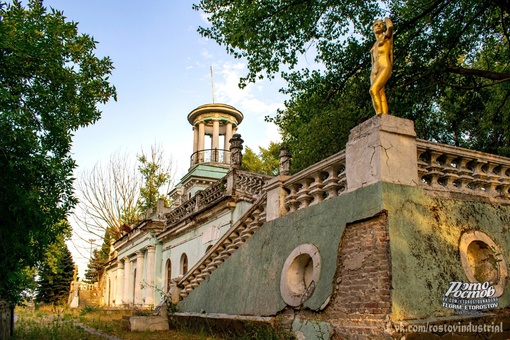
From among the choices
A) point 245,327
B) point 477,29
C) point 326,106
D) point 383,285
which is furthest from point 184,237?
point 383,285

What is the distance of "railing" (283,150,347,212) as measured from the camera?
26.8ft

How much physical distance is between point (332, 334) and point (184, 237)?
14.5 meters

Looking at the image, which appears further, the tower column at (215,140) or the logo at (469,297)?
the tower column at (215,140)

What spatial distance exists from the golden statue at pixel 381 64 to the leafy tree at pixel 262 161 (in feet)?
94.4

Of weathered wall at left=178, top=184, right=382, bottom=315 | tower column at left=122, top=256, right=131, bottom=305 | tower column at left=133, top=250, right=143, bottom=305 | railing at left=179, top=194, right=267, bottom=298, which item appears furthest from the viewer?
tower column at left=122, top=256, right=131, bottom=305

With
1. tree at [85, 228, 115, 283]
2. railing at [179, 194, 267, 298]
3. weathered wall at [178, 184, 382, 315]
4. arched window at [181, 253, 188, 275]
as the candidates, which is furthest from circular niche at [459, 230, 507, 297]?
tree at [85, 228, 115, 283]

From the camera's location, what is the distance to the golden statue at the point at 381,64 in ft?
25.3

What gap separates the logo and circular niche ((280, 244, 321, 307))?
6.88ft

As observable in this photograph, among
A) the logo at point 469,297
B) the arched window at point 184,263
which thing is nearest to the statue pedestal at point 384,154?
the logo at point 469,297

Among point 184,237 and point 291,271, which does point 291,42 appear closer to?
point 291,271

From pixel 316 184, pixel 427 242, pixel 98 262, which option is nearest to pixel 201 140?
pixel 316 184

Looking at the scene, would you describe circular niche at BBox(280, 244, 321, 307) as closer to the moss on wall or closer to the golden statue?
the moss on wall

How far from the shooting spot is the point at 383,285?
6.41 metres

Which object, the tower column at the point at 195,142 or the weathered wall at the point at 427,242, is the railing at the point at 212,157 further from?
the weathered wall at the point at 427,242
